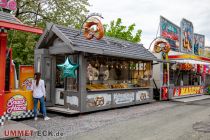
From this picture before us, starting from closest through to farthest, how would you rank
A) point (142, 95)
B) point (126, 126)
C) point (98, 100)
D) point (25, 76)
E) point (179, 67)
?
1. point (126, 126)
2. point (98, 100)
3. point (25, 76)
4. point (142, 95)
5. point (179, 67)

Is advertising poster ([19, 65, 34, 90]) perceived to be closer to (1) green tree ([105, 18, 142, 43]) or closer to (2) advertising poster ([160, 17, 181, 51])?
(2) advertising poster ([160, 17, 181, 51])

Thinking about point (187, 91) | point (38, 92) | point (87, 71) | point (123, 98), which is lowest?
point (187, 91)

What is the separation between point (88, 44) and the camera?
37.7ft

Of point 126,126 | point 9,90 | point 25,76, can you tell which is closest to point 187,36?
point 25,76

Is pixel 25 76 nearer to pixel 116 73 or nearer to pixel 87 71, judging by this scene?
pixel 87 71

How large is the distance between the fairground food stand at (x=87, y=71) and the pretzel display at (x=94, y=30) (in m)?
0.51

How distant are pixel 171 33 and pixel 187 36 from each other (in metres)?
4.76

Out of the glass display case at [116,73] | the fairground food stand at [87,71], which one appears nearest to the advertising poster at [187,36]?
the glass display case at [116,73]

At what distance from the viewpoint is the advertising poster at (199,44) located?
1070 inches

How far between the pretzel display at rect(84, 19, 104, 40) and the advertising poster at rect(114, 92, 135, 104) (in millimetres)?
3510

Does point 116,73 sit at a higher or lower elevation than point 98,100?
higher

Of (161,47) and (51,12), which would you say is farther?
(51,12)

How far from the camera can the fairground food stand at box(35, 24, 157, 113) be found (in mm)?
10930

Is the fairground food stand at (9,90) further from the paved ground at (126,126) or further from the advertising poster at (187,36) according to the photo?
the advertising poster at (187,36)
